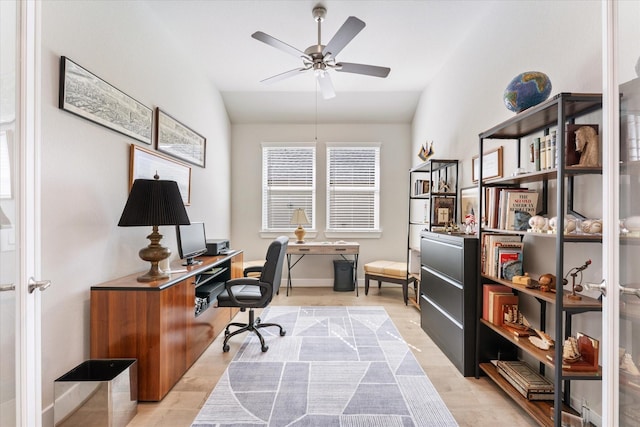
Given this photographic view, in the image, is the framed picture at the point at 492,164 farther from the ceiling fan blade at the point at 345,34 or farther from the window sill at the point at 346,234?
the window sill at the point at 346,234

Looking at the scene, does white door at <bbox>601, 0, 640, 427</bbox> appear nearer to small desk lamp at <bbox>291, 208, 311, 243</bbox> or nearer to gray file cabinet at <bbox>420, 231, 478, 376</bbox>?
gray file cabinet at <bbox>420, 231, 478, 376</bbox>

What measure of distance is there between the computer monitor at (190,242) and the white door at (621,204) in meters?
2.69

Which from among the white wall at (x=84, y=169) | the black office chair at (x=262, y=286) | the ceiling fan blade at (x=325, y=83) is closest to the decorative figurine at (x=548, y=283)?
the black office chair at (x=262, y=286)

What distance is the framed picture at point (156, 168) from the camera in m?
2.47

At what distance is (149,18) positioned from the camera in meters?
2.72

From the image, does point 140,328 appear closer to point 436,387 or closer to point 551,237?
point 436,387

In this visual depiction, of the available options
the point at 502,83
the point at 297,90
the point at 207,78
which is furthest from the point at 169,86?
the point at 502,83

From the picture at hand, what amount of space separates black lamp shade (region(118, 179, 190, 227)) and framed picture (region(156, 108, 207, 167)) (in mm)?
925

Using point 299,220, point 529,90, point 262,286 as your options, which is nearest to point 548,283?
point 529,90

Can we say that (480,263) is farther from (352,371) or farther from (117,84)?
(117,84)

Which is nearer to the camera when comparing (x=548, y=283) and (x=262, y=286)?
(x=548, y=283)

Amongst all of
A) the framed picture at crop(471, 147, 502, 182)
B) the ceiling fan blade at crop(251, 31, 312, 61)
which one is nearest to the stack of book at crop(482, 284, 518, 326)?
the framed picture at crop(471, 147, 502, 182)

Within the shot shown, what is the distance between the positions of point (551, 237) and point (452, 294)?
0.92 metres

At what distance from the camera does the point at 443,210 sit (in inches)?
137
